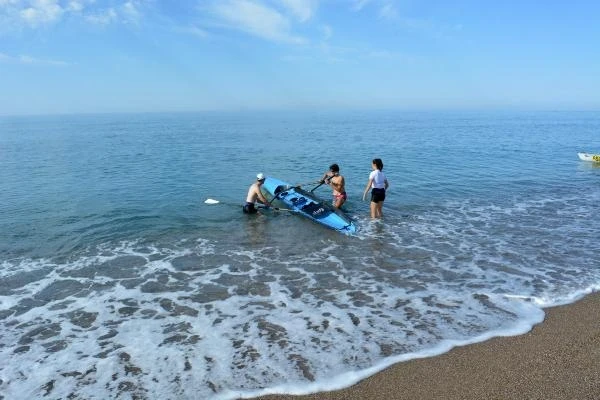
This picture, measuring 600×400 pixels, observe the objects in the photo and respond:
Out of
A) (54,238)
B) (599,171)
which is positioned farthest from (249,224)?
(599,171)

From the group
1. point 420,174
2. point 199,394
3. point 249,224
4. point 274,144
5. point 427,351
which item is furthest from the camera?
point 274,144

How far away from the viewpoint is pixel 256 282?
9.86 m

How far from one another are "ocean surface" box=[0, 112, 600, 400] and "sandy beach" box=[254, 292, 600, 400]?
0.91 feet

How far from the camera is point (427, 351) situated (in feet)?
21.9

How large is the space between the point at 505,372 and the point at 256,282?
5.45m

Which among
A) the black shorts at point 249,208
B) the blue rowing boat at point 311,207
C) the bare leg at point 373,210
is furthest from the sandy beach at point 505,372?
the black shorts at point 249,208

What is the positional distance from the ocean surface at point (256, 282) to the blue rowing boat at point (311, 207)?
37 centimetres

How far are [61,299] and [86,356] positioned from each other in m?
2.76

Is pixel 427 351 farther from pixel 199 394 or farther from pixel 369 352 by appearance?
pixel 199 394

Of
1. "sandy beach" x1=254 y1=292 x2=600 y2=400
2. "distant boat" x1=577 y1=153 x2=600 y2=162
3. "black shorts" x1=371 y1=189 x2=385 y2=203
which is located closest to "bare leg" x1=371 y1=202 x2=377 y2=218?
"black shorts" x1=371 y1=189 x2=385 y2=203

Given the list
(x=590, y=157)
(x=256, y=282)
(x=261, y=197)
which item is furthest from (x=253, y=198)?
(x=590, y=157)

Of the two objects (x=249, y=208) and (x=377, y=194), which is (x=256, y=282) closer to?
(x=377, y=194)

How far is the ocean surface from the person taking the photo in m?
6.47

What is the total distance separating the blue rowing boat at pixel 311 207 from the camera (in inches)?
554
